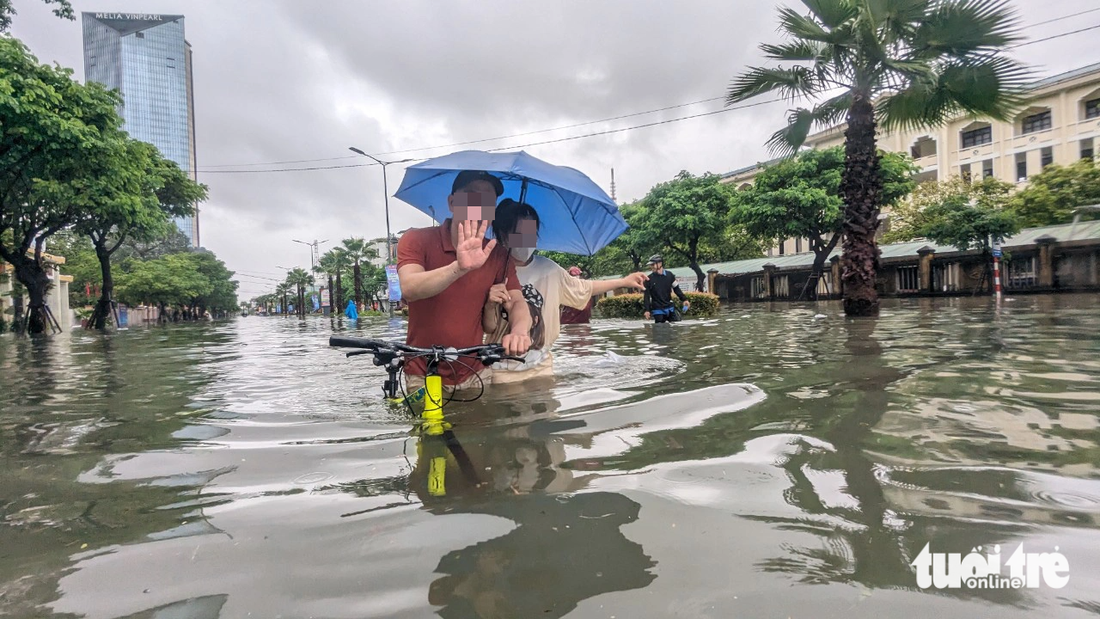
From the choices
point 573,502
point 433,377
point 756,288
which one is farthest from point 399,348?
point 756,288

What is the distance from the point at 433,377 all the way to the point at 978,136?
48.4m

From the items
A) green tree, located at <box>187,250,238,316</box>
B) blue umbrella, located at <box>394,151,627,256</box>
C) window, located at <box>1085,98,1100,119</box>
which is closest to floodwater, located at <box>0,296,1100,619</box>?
blue umbrella, located at <box>394,151,627,256</box>

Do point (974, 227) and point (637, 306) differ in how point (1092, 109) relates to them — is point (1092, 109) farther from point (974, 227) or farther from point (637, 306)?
point (637, 306)

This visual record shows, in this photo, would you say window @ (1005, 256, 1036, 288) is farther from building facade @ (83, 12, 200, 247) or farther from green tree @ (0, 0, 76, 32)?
building facade @ (83, 12, 200, 247)

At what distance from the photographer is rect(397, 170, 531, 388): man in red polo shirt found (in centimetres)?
309

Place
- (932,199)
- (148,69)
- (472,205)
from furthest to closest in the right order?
(148,69), (932,199), (472,205)

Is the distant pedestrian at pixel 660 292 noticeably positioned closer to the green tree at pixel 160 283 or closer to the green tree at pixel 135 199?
the green tree at pixel 135 199

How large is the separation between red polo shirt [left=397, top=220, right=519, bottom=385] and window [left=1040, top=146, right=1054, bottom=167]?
149 feet

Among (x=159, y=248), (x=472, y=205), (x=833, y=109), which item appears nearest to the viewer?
(x=472, y=205)

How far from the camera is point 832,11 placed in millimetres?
10500

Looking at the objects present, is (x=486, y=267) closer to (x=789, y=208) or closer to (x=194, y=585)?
(x=194, y=585)

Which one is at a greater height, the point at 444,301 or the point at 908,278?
the point at 908,278

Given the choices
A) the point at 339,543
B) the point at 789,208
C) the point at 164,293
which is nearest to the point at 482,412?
the point at 339,543

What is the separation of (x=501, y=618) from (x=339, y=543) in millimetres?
685
